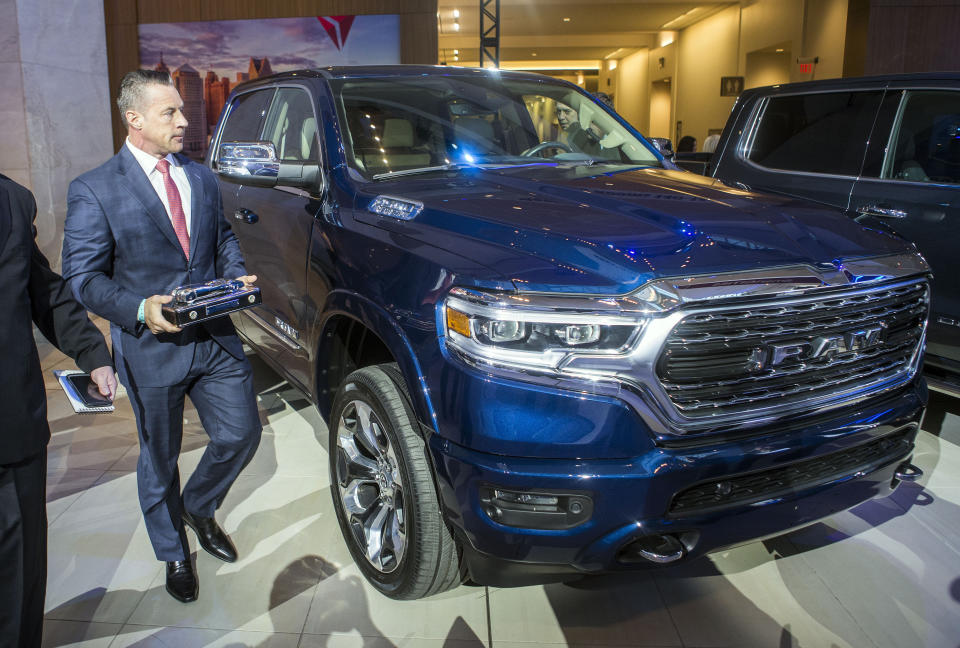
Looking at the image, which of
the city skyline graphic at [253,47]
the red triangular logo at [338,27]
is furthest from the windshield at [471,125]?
the red triangular logo at [338,27]

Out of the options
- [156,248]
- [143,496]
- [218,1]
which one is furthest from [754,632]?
[218,1]

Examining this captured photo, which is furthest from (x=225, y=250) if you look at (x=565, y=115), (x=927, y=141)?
(x=927, y=141)

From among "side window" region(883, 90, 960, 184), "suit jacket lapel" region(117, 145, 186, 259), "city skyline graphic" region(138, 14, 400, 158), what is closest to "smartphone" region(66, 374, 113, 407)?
"suit jacket lapel" region(117, 145, 186, 259)

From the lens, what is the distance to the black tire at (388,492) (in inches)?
87.0

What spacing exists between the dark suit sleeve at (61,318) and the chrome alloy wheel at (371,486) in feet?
2.75

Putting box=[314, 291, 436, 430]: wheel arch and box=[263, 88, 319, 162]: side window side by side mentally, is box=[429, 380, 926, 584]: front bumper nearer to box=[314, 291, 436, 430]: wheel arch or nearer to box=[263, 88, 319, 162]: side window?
box=[314, 291, 436, 430]: wheel arch

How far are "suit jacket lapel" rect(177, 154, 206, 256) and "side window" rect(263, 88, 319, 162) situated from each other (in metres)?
0.57

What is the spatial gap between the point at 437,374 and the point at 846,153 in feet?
10.4

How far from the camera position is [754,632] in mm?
2396

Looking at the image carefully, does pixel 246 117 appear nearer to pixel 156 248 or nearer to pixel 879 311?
pixel 156 248

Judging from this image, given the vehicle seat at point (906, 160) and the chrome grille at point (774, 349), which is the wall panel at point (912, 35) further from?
the chrome grille at point (774, 349)

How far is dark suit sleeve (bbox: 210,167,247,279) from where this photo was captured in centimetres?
261

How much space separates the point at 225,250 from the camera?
8.71 ft

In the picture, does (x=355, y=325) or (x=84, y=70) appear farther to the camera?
(x=84, y=70)
